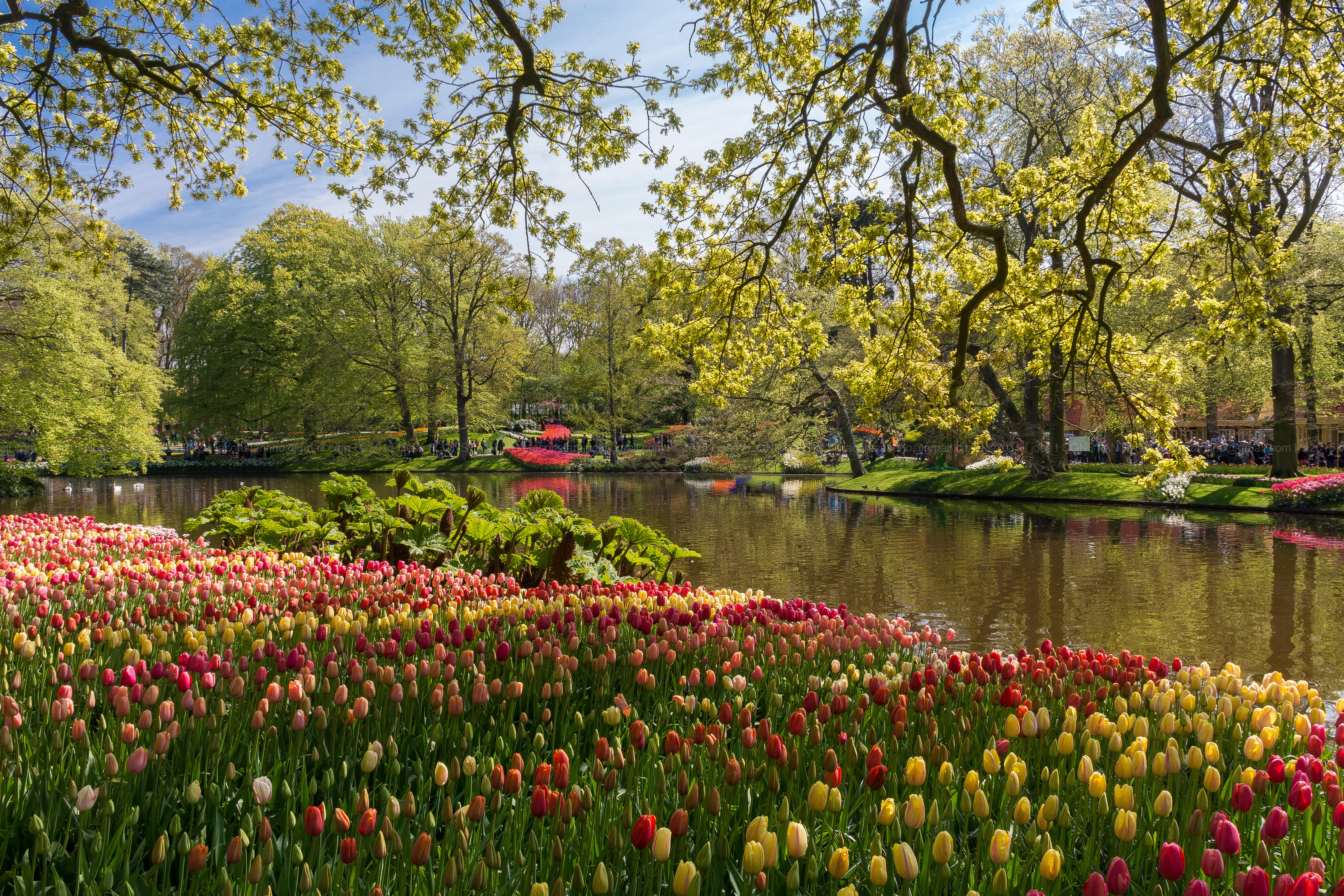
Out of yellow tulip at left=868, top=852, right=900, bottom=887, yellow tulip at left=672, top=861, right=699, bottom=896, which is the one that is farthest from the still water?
yellow tulip at left=672, top=861, right=699, bottom=896

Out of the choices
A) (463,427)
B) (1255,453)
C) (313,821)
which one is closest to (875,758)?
(313,821)

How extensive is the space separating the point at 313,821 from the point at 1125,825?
204 centimetres

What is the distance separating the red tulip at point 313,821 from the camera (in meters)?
1.86

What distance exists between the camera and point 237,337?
160 feet

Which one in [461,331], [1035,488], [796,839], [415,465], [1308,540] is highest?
[461,331]

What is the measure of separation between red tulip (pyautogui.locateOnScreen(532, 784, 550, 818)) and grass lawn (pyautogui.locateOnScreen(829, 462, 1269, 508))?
21847 mm

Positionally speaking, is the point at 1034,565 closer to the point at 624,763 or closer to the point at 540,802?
the point at 624,763

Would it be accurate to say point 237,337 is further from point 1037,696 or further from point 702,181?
point 1037,696

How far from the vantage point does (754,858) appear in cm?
177

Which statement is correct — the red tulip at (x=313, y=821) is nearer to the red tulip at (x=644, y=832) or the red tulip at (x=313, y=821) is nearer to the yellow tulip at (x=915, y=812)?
the red tulip at (x=644, y=832)

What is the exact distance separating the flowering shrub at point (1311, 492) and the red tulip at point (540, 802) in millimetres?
24826

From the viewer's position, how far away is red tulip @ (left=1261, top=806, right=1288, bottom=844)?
6.43 feet

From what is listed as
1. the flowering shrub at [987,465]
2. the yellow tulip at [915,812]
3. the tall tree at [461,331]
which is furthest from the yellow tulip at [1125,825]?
the tall tree at [461,331]

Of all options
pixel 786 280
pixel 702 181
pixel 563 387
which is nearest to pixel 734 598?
pixel 702 181
